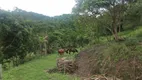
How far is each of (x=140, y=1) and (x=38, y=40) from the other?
32.7ft

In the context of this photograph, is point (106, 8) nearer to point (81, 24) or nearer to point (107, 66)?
point (81, 24)

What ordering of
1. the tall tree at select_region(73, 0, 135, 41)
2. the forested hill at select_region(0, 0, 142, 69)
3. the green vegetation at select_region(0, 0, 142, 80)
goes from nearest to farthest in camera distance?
the green vegetation at select_region(0, 0, 142, 80)
the tall tree at select_region(73, 0, 135, 41)
the forested hill at select_region(0, 0, 142, 69)

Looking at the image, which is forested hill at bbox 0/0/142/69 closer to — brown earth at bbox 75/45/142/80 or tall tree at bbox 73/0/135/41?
tall tree at bbox 73/0/135/41

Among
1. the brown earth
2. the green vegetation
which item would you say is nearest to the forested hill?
the green vegetation

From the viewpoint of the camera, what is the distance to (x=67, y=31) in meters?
27.3

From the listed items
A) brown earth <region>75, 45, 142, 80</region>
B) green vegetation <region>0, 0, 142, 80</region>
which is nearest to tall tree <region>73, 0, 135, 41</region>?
green vegetation <region>0, 0, 142, 80</region>

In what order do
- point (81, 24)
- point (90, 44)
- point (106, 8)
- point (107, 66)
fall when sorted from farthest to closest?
point (90, 44)
point (81, 24)
point (106, 8)
point (107, 66)

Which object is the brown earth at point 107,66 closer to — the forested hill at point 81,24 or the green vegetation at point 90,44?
the green vegetation at point 90,44

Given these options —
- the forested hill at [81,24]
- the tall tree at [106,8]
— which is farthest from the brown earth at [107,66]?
the forested hill at [81,24]

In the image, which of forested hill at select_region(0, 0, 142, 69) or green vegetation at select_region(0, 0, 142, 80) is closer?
green vegetation at select_region(0, 0, 142, 80)

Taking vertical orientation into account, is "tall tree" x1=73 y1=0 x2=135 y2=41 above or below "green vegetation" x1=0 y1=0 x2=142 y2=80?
above

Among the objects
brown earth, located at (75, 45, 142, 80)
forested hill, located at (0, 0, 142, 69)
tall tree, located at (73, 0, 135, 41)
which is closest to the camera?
brown earth, located at (75, 45, 142, 80)

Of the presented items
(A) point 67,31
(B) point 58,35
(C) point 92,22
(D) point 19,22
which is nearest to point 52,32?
(B) point 58,35

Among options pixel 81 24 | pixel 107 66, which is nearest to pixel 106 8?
pixel 81 24
